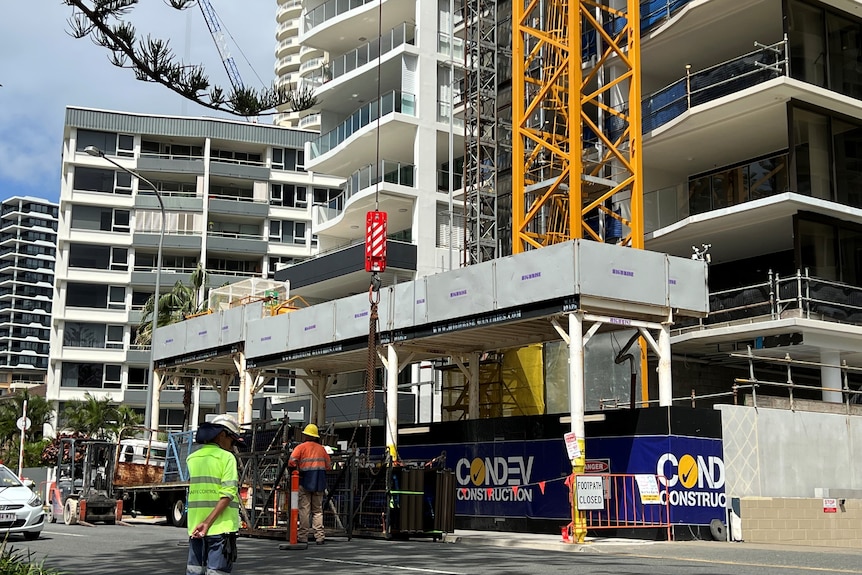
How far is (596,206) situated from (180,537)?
18.2m

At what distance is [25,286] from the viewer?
172 m

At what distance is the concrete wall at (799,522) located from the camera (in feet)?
74.4

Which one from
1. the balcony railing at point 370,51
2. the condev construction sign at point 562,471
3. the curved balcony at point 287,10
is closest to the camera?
the condev construction sign at point 562,471

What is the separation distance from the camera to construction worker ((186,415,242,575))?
27.8 feet

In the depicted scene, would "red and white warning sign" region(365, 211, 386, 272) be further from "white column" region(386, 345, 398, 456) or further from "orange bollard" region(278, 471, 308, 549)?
"orange bollard" region(278, 471, 308, 549)

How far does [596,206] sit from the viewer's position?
33.8m

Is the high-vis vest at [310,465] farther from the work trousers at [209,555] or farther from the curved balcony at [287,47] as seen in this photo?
the curved balcony at [287,47]

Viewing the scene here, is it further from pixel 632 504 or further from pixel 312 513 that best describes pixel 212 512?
pixel 632 504

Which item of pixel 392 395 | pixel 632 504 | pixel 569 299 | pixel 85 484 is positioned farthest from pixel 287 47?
pixel 632 504

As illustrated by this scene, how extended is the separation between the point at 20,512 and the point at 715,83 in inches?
904

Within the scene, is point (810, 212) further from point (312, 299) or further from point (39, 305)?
point (39, 305)

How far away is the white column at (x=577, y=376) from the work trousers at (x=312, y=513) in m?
5.60

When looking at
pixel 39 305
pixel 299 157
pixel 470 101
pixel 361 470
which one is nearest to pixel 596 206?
pixel 470 101

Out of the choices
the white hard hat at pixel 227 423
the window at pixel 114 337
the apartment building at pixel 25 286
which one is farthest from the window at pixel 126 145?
the apartment building at pixel 25 286
